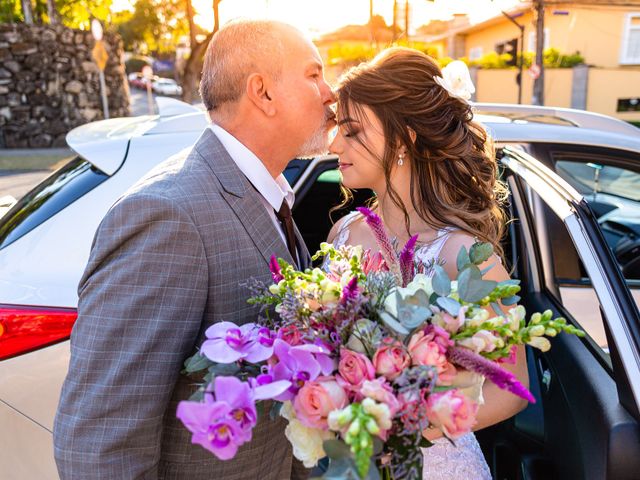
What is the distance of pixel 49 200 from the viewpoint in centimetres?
234

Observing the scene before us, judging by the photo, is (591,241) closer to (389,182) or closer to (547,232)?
(389,182)

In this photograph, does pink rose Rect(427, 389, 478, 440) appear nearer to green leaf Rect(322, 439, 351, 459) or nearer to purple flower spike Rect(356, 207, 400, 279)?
green leaf Rect(322, 439, 351, 459)

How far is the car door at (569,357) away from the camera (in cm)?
142

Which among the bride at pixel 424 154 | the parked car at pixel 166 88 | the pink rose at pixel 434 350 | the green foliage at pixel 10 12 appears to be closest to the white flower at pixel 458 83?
the bride at pixel 424 154

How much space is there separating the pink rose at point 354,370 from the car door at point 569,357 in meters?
0.70

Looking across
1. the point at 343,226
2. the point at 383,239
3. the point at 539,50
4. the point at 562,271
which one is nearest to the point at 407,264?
the point at 383,239

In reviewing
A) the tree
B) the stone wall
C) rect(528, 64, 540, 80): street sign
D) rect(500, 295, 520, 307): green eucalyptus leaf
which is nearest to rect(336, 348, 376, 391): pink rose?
rect(500, 295, 520, 307): green eucalyptus leaf

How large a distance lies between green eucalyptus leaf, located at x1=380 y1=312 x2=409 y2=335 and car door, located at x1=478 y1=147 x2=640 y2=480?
639 mm

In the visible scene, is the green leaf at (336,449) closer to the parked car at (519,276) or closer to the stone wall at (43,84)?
the parked car at (519,276)

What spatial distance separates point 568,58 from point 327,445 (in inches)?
984

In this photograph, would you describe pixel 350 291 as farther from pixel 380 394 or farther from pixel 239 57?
pixel 239 57

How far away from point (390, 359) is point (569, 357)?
137cm

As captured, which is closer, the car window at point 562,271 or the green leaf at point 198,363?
the green leaf at point 198,363

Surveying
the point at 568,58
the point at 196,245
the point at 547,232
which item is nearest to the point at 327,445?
the point at 196,245
